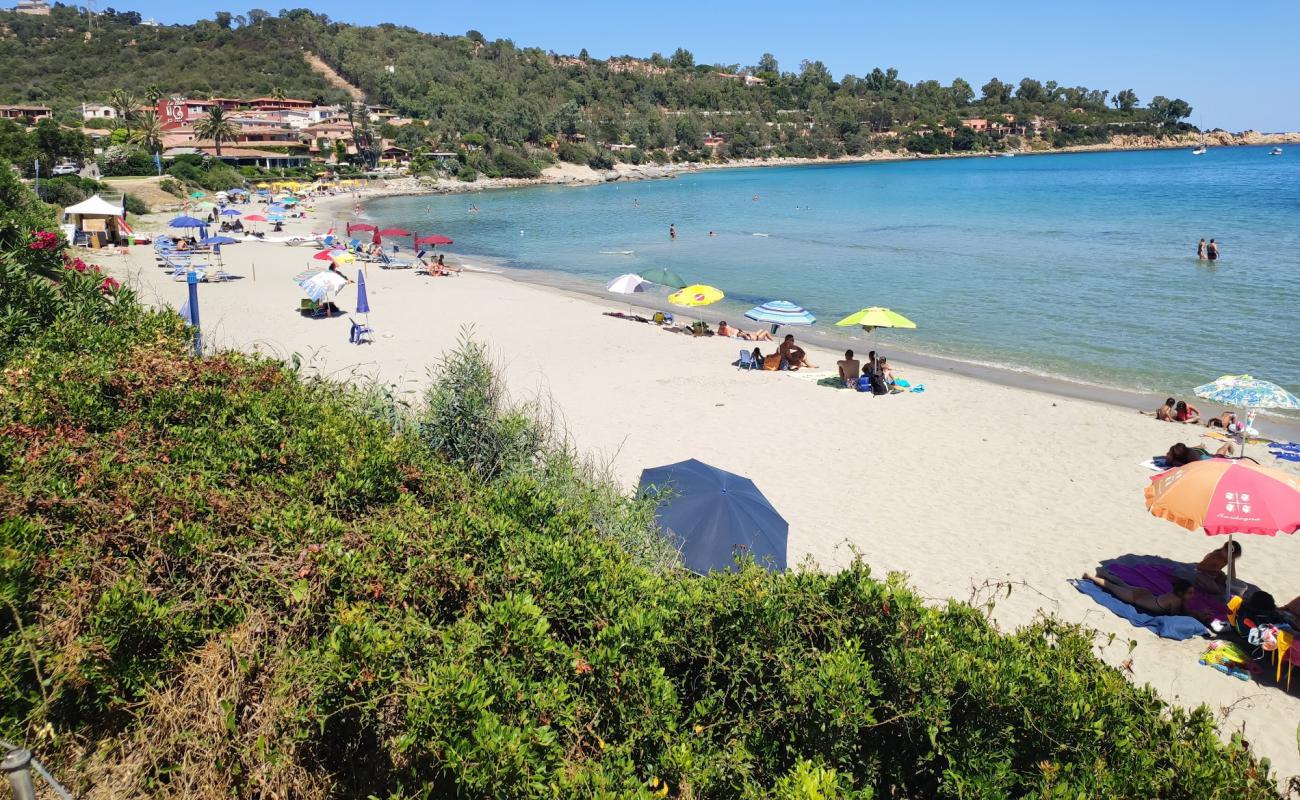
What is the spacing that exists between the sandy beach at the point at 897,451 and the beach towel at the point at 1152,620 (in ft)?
0.28

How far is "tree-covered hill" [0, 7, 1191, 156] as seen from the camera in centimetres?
11594

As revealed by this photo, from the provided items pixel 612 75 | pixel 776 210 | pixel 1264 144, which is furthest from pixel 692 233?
pixel 1264 144

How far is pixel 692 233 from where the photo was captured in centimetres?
4941

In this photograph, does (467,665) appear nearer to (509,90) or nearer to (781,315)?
(781,315)

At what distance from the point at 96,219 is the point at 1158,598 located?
36.2 m

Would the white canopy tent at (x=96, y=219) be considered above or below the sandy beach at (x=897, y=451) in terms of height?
above

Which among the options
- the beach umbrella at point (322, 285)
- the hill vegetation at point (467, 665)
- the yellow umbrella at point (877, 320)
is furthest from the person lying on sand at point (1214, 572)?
the beach umbrella at point (322, 285)

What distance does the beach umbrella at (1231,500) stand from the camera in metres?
7.20

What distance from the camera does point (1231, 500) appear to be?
24.2ft

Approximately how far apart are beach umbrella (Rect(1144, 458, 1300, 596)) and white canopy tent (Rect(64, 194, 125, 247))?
33.8 meters

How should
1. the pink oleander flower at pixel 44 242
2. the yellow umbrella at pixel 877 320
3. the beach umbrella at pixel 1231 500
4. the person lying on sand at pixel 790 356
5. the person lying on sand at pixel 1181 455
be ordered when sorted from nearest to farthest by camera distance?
the beach umbrella at pixel 1231 500, the pink oleander flower at pixel 44 242, the person lying on sand at pixel 1181 455, the yellow umbrella at pixel 877 320, the person lying on sand at pixel 790 356

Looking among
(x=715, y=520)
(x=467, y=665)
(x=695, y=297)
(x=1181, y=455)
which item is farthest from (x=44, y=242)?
(x=1181, y=455)

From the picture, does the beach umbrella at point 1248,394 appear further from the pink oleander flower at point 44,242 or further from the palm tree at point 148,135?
the palm tree at point 148,135

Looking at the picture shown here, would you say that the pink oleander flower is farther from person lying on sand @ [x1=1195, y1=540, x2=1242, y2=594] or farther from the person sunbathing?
person lying on sand @ [x1=1195, y1=540, x2=1242, y2=594]
